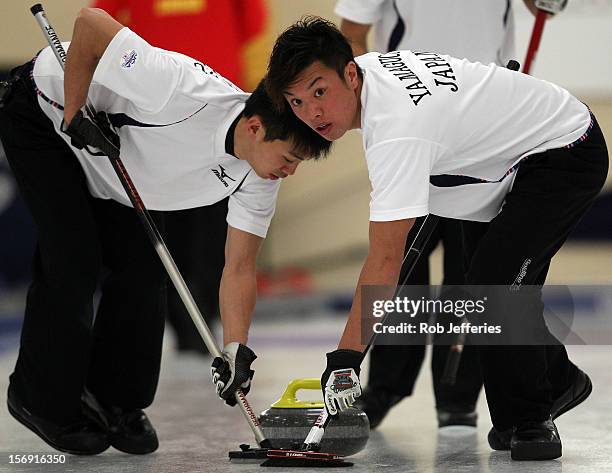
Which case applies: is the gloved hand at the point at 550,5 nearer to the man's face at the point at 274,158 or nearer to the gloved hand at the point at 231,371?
the man's face at the point at 274,158

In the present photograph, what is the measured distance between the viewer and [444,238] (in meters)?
3.52

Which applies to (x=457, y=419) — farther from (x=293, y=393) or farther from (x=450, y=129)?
(x=450, y=129)

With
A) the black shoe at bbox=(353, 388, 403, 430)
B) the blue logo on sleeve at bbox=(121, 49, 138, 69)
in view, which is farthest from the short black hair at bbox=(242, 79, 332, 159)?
the black shoe at bbox=(353, 388, 403, 430)

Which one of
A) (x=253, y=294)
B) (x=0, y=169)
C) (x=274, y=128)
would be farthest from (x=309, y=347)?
(x=274, y=128)

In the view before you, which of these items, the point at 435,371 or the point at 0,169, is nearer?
the point at 435,371

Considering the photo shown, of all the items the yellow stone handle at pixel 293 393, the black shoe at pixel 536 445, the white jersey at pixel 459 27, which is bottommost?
the black shoe at pixel 536 445

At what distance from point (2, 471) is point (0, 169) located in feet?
14.7

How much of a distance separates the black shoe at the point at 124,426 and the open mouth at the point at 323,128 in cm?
98

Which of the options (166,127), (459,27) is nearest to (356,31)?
(459,27)

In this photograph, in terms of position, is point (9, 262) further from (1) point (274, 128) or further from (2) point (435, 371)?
(1) point (274, 128)

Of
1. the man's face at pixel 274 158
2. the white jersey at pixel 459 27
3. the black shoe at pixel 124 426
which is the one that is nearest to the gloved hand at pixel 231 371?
the black shoe at pixel 124 426

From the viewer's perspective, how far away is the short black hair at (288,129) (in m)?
2.67

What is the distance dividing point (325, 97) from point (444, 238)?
1103 mm

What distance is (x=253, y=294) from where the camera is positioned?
9.78ft
